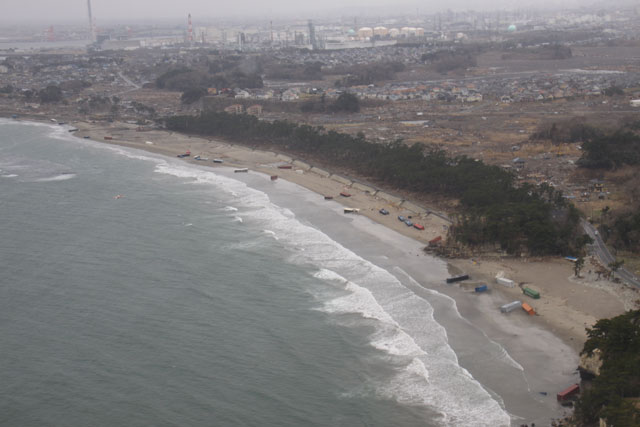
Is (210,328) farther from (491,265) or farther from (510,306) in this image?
(491,265)

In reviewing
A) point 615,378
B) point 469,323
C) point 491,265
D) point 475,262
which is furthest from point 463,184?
point 615,378

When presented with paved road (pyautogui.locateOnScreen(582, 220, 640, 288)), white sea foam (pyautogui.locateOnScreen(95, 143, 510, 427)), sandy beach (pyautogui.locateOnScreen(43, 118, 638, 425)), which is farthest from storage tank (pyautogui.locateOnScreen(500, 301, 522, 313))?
paved road (pyautogui.locateOnScreen(582, 220, 640, 288))

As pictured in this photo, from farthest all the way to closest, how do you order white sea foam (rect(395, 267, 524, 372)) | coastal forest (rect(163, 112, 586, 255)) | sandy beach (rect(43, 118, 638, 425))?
coastal forest (rect(163, 112, 586, 255)) < white sea foam (rect(395, 267, 524, 372)) < sandy beach (rect(43, 118, 638, 425))

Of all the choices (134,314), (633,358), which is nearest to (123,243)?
(134,314)

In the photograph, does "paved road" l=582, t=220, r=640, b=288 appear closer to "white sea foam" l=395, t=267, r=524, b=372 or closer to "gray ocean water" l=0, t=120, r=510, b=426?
"white sea foam" l=395, t=267, r=524, b=372

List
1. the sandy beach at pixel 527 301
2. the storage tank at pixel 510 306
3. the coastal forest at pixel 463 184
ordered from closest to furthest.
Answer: the sandy beach at pixel 527 301 → the storage tank at pixel 510 306 → the coastal forest at pixel 463 184

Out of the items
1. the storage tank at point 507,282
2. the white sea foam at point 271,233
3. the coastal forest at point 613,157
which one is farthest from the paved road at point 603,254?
the white sea foam at point 271,233

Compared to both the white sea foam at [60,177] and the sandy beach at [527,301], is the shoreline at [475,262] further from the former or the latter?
the white sea foam at [60,177]

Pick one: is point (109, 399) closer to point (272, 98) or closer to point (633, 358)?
point (633, 358)
